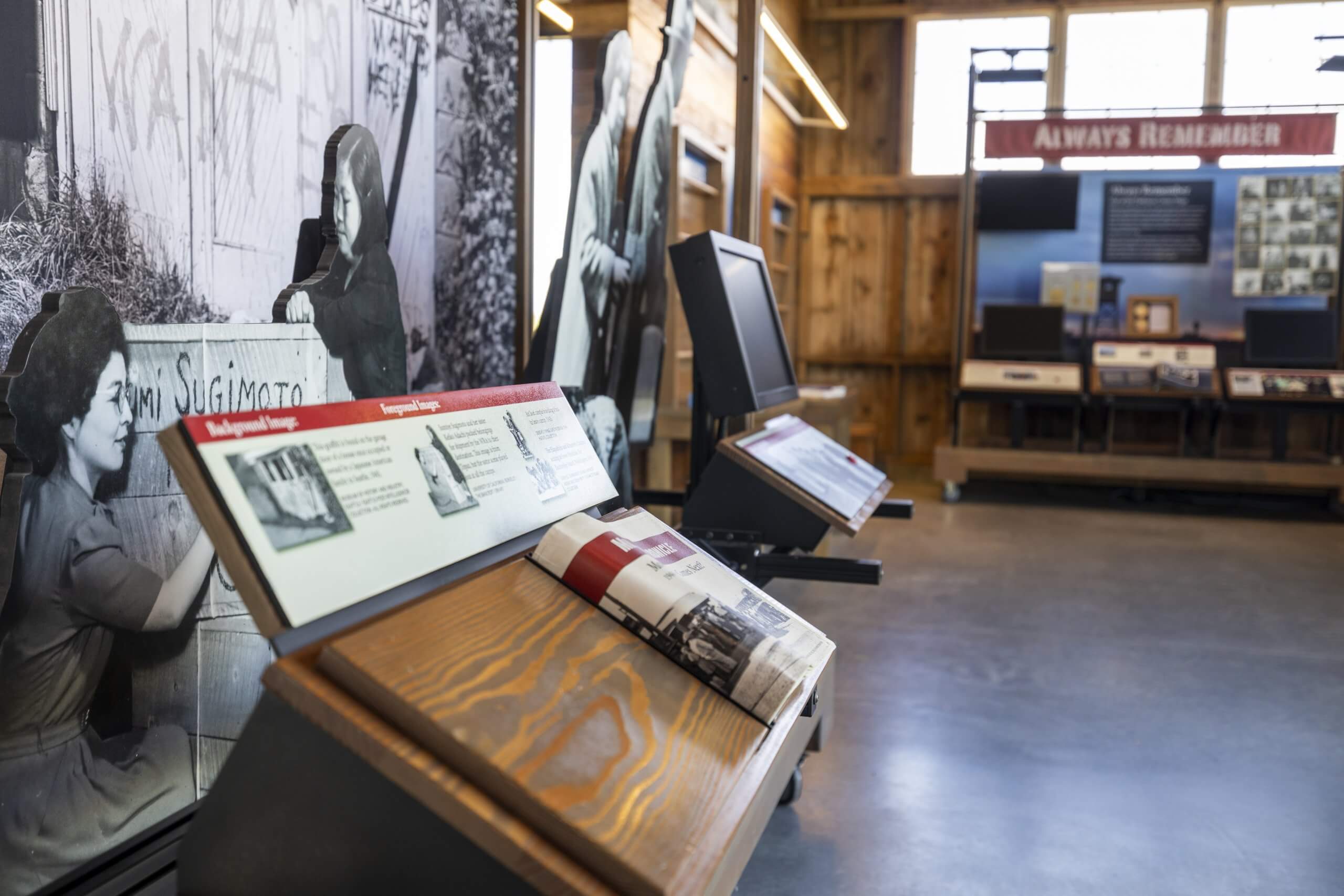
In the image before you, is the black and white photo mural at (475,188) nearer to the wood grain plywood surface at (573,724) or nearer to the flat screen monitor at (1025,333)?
the wood grain plywood surface at (573,724)

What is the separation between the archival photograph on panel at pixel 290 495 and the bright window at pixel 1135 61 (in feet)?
28.3

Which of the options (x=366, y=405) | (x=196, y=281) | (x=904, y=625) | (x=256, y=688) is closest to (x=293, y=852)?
(x=366, y=405)

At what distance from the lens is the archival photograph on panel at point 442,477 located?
1.23 m

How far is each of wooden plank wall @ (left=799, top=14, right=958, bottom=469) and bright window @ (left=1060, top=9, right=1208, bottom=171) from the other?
53.2 inches

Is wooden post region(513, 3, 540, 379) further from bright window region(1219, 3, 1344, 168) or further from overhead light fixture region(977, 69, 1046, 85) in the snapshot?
bright window region(1219, 3, 1344, 168)

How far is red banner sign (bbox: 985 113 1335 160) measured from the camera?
7.36 metres

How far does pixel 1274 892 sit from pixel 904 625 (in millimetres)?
2041

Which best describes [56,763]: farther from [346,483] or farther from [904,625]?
[904,625]

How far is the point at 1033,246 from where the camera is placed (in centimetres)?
784

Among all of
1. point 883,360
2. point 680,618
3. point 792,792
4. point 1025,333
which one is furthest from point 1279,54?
point 680,618

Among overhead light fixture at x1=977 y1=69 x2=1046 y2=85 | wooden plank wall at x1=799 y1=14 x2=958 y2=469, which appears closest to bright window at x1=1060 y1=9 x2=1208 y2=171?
overhead light fixture at x1=977 y1=69 x2=1046 y2=85

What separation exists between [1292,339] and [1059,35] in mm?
3275

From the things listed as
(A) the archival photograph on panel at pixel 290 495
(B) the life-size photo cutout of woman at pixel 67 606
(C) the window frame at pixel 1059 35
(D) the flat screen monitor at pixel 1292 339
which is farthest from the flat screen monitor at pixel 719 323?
(C) the window frame at pixel 1059 35

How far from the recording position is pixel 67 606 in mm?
1459
